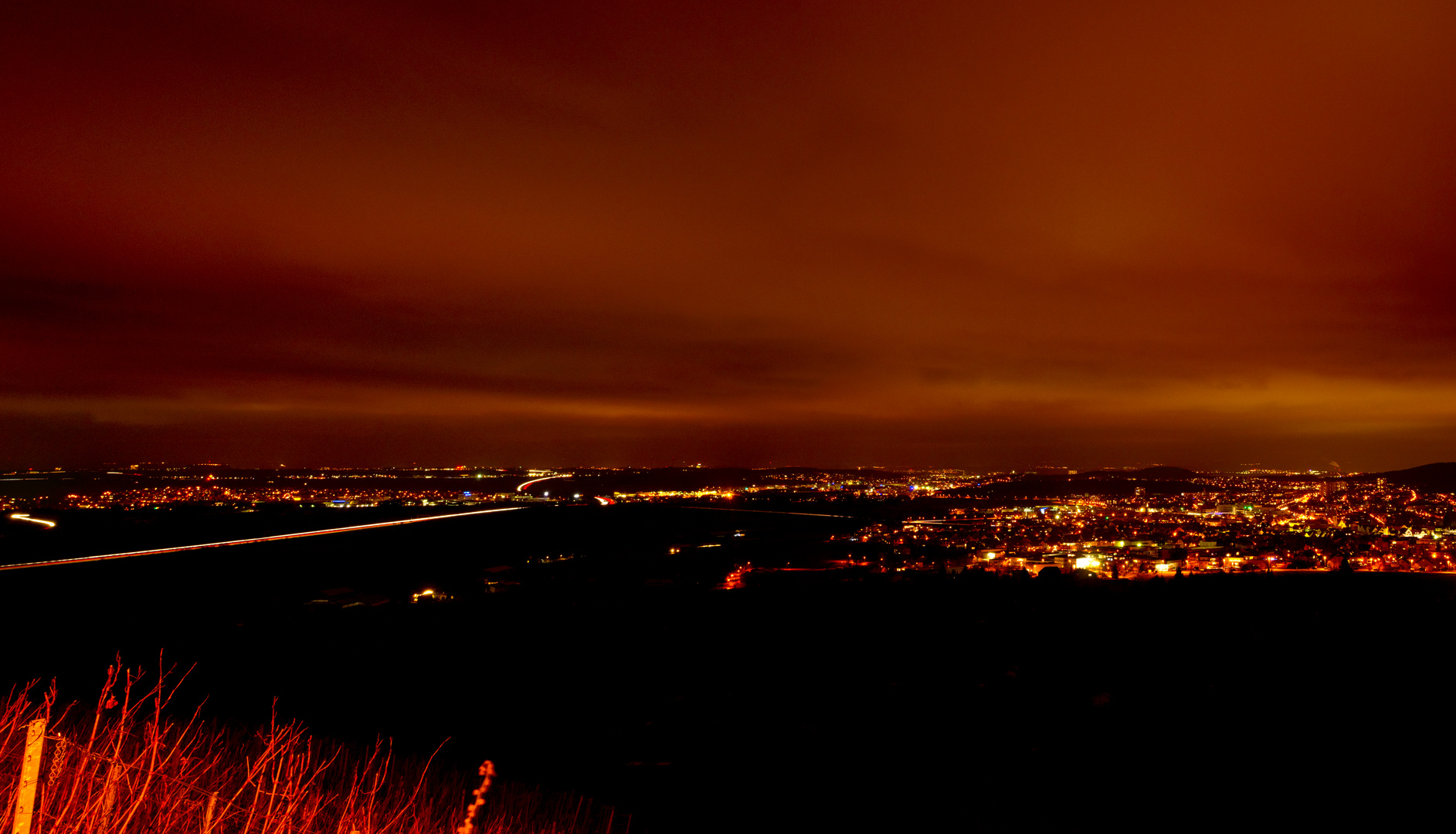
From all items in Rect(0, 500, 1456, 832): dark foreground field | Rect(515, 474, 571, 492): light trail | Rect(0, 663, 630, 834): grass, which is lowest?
Rect(515, 474, 571, 492): light trail

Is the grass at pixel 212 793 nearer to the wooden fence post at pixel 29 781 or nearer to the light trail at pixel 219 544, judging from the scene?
the wooden fence post at pixel 29 781

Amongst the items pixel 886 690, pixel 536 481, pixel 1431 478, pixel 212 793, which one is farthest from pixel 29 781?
pixel 536 481

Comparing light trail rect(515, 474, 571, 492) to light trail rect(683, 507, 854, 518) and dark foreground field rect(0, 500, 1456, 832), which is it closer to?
light trail rect(683, 507, 854, 518)

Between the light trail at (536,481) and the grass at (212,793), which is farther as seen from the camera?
the light trail at (536,481)

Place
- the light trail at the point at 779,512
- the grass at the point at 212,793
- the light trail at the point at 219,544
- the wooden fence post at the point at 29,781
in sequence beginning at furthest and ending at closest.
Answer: the light trail at the point at 779,512, the light trail at the point at 219,544, the grass at the point at 212,793, the wooden fence post at the point at 29,781

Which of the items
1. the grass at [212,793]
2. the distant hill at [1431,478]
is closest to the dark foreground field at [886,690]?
the grass at [212,793]

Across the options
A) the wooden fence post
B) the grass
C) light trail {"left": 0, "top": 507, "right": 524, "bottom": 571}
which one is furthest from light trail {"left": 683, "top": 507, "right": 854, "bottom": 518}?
the wooden fence post

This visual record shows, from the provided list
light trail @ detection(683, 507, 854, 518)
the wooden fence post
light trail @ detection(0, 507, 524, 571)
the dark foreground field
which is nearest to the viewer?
the wooden fence post
